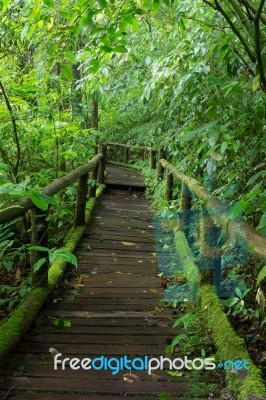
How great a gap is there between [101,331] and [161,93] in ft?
6.66

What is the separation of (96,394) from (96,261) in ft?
7.66

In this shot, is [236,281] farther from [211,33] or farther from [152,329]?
[211,33]

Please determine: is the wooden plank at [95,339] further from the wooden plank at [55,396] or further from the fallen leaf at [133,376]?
the wooden plank at [55,396]

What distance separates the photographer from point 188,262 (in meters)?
4.02

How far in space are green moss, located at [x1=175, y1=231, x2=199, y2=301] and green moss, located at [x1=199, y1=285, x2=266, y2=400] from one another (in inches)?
6.9

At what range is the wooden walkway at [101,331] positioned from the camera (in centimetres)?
223

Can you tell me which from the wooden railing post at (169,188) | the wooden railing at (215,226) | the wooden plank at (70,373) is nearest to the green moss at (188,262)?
the wooden railing at (215,226)

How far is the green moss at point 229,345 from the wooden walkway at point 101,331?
0.31m

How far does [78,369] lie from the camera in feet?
7.91

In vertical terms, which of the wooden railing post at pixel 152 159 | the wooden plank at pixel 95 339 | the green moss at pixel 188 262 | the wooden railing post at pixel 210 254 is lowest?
the wooden plank at pixel 95 339

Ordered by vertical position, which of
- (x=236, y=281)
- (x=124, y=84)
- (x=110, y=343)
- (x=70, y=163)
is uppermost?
(x=124, y=84)

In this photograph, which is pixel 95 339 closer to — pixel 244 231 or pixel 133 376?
pixel 133 376

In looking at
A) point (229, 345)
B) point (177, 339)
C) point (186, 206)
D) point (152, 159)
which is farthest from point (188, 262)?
point (152, 159)

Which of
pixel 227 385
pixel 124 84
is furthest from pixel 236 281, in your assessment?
pixel 124 84
